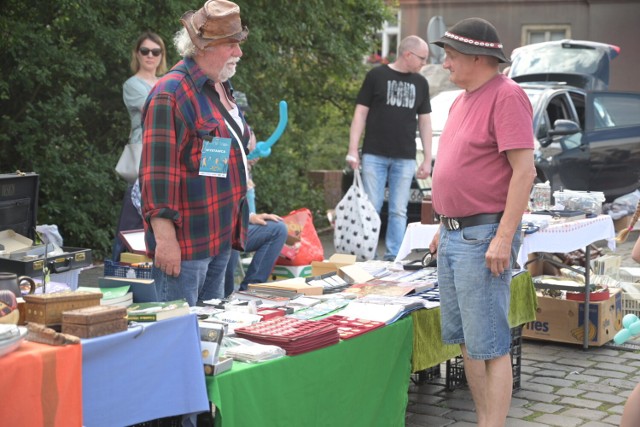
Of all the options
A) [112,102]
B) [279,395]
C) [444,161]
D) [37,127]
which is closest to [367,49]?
[112,102]

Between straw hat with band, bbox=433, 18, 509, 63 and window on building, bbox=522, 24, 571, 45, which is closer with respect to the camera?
straw hat with band, bbox=433, 18, 509, 63

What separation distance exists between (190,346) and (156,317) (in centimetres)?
15

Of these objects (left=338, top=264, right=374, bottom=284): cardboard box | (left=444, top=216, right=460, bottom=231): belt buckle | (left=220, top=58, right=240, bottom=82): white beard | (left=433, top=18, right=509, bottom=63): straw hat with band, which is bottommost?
(left=338, top=264, right=374, bottom=284): cardboard box

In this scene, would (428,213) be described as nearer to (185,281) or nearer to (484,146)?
(484,146)

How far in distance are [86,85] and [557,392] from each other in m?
6.51

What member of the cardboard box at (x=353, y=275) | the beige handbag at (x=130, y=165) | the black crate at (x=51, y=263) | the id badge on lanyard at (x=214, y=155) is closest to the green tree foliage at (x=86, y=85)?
the beige handbag at (x=130, y=165)

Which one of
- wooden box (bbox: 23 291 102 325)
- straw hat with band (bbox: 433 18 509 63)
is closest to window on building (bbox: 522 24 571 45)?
straw hat with band (bbox: 433 18 509 63)

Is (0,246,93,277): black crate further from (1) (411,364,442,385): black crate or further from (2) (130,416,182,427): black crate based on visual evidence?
(1) (411,364,442,385): black crate

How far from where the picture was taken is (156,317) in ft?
11.2

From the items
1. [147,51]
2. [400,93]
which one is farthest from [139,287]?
[400,93]

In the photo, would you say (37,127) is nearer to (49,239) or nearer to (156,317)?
(49,239)

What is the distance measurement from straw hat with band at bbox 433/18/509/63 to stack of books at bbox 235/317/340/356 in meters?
1.29

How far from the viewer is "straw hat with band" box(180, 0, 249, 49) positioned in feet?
13.7

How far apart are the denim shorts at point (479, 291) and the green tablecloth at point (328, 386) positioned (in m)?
0.39
